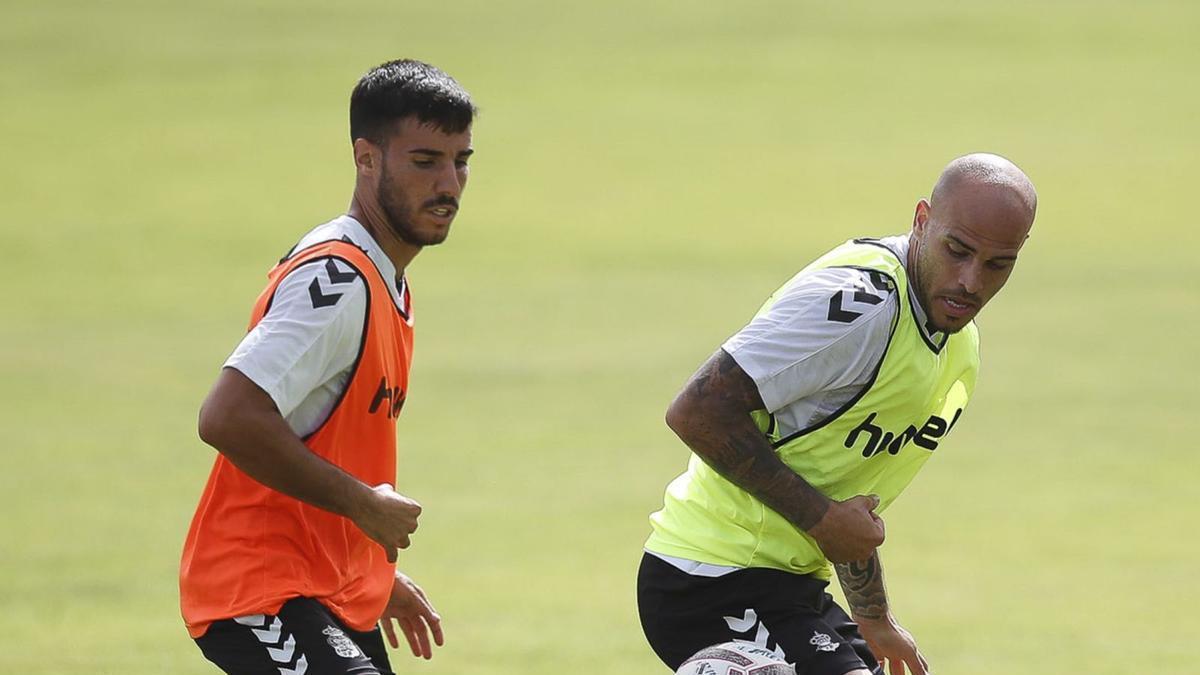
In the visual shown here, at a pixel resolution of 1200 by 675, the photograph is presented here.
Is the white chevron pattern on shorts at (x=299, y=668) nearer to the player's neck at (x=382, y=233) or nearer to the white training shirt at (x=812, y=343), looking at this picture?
the player's neck at (x=382, y=233)

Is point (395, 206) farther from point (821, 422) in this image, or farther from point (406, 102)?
point (821, 422)

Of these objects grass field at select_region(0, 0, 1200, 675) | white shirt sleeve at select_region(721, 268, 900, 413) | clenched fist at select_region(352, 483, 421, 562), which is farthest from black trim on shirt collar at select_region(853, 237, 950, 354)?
grass field at select_region(0, 0, 1200, 675)

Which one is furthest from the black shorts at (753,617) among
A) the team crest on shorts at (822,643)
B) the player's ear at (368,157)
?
the player's ear at (368,157)

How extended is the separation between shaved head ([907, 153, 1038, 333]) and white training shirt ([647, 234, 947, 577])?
0.14m

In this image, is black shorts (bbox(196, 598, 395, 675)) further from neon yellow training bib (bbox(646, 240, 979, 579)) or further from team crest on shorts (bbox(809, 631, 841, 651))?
team crest on shorts (bbox(809, 631, 841, 651))

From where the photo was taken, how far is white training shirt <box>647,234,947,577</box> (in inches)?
201

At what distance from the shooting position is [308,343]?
4789 mm

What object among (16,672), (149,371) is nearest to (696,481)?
(16,672)

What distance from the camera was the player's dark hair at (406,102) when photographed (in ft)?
17.2

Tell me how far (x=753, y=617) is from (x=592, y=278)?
2084 cm

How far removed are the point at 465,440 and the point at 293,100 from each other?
22.2 meters

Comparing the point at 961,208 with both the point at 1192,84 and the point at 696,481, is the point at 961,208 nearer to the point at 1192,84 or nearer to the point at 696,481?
the point at 696,481

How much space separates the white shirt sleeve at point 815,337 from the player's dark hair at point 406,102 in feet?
3.31

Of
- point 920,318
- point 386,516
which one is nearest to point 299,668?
point 386,516
